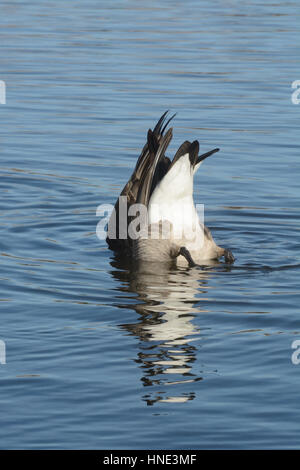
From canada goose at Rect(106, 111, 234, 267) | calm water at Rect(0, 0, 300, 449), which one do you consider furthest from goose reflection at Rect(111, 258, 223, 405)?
canada goose at Rect(106, 111, 234, 267)

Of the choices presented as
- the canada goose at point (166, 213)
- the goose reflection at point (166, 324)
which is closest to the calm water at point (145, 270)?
the goose reflection at point (166, 324)

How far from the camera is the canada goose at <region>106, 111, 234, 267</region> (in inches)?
372

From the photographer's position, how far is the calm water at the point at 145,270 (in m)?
6.19

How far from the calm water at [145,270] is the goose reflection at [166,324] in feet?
0.07

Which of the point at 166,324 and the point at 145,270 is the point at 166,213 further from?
the point at 166,324

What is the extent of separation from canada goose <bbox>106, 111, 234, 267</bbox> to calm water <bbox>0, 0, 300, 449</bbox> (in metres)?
0.23

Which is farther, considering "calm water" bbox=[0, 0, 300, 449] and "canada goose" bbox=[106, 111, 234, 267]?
"canada goose" bbox=[106, 111, 234, 267]

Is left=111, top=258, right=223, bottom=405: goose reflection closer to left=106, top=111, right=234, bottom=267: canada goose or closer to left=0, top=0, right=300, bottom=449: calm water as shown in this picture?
left=0, top=0, right=300, bottom=449: calm water

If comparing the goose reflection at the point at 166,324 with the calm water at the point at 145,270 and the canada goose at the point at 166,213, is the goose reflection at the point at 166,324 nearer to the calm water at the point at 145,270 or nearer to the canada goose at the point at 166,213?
the calm water at the point at 145,270

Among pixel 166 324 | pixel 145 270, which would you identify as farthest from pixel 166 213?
pixel 166 324

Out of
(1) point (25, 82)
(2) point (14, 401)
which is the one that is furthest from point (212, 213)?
(1) point (25, 82)

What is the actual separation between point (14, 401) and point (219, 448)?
1412 millimetres

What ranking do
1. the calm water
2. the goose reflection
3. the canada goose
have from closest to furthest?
the calm water < the goose reflection < the canada goose
